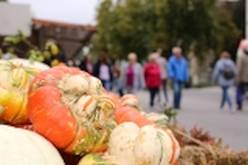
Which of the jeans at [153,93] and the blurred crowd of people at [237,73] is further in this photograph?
the jeans at [153,93]

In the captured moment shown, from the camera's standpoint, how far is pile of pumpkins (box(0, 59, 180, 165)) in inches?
113

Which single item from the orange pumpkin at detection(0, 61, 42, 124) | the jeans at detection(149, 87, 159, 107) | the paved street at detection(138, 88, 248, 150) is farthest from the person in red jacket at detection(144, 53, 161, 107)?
the orange pumpkin at detection(0, 61, 42, 124)

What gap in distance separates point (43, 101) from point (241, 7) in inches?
2339

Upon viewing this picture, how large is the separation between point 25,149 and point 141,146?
421mm

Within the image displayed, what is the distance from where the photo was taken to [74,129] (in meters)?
2.89

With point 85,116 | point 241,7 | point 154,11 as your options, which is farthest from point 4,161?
point 241,7

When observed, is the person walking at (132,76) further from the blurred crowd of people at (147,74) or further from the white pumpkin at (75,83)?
the white pumpkin at (75,83)

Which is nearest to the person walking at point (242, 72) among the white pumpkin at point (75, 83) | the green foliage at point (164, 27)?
the white pumpkin at point (75, 83)

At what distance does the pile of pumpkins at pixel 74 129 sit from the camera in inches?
113

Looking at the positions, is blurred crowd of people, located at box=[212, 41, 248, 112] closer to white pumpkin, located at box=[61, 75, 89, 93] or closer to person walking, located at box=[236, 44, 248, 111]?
person walking, located at box=[236, 44, 248, 111]

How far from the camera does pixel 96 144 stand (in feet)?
9.70

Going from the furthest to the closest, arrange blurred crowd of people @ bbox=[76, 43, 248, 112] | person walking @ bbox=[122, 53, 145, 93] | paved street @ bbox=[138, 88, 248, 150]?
1. person walking @ bbox=[122, 53, 145, 93]
2. blurred crowd of people @ bbox=[76, 43, 248, 112]
3. paved street @ bbox=[138, 88, 248, 150]

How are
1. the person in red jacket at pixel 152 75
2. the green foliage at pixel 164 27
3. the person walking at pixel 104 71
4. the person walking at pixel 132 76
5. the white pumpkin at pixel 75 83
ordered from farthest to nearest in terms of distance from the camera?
the green foliage at pixel 164 27
the person walking at pixel 132 76
the person in red jacket at pixel 152 75
the person walking at pixel 104 71
the white pumpkin at pixel 75 83

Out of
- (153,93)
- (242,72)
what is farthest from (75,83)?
(153,93)
